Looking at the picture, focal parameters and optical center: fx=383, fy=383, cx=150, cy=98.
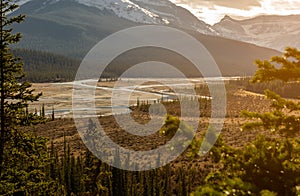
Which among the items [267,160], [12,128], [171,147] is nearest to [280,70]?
[267,160]

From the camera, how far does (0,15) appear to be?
11.6m

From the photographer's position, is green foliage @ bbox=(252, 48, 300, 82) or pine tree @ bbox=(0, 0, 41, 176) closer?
green foliage @ bbox=(252, 48, 300, 82)

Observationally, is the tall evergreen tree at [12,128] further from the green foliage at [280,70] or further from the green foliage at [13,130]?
the green foliage at [280,70]

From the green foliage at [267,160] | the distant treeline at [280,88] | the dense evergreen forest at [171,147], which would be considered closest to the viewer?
the green foliage at [267,160]

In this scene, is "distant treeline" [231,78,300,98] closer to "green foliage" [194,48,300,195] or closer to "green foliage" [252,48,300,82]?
"green foliage" [252,48,300,82]

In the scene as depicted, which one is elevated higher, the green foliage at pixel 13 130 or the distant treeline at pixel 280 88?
the green foliage at pixel 13 130

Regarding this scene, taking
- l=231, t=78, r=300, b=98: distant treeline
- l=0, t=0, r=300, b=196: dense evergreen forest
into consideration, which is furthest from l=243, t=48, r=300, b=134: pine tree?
l=231, t=78, r=300, b=98: distant treeline

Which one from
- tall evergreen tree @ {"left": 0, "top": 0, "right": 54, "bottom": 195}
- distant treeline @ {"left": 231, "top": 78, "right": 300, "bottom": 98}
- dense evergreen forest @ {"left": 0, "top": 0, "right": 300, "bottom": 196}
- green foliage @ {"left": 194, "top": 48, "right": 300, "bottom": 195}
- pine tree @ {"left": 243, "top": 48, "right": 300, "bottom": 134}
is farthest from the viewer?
distant treeline @ {"left": 231, "top": 78, "right": 300, "bottom": 98}

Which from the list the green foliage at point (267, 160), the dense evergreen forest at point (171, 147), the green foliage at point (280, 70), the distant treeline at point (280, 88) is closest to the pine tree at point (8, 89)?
the dense evergreen forest at point (171, 147)

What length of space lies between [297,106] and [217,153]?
65.1 inches

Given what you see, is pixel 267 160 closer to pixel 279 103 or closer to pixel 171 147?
pixel 279 103

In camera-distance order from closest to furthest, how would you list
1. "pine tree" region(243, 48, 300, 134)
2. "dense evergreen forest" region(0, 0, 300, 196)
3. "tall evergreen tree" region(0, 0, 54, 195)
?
"dense evergreen forest" region(0, 0, 300, 196) → "pine tree" region(243, 48, 300, 134) → "tall evergreen tree" region(0, 0, 54, 195)

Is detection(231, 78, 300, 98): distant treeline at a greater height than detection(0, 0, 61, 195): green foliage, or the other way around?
detection(0, 0, 61, 195): green foliage

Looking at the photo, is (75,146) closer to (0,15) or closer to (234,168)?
(0,15)
